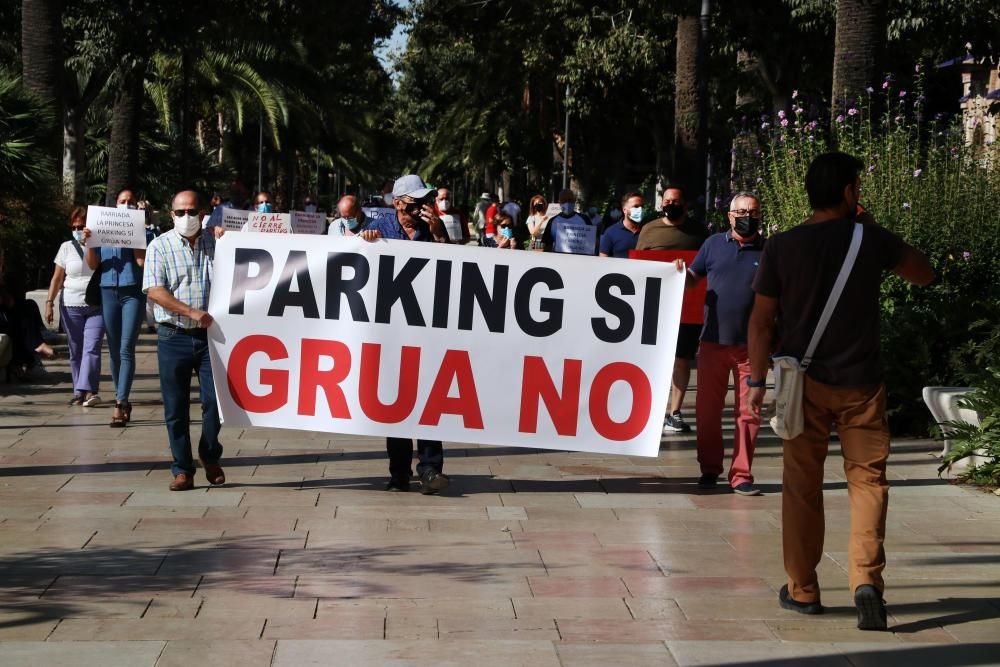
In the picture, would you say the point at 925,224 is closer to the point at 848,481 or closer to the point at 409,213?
the point at 409,213

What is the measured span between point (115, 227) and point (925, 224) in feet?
22.3

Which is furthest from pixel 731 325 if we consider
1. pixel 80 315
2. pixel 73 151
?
pixel 73 151

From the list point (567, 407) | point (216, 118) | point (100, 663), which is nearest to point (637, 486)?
point (567, 407)

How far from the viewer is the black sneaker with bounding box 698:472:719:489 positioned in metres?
9.55

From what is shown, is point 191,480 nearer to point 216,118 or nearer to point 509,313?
point 509,313

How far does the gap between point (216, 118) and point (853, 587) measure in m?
56.3

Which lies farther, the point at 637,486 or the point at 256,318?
the point at 637,486

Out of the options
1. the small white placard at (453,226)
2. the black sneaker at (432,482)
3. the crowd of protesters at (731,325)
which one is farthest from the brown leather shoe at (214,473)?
the small white placard at (453,226)

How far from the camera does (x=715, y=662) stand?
5598 mm

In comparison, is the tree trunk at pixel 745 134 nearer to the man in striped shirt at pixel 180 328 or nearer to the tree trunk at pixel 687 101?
the tree trunk at pixel 687 101

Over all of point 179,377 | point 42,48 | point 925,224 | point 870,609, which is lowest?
point 870,609

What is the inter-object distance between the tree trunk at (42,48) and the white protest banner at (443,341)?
37.8 ft

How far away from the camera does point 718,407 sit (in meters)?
9.62

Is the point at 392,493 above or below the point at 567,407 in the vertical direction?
below
